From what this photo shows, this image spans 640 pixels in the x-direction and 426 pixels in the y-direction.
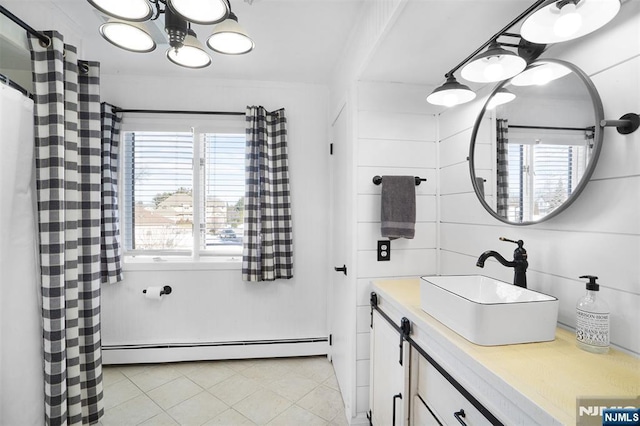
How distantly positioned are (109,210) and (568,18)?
2.96m

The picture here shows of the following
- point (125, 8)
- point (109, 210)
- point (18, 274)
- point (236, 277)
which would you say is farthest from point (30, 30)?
point (236, 277)

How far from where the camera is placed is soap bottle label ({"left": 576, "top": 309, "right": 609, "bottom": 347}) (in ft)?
2.70

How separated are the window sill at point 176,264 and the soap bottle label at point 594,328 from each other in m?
2.30

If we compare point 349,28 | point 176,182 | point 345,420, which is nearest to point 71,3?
point 176,182

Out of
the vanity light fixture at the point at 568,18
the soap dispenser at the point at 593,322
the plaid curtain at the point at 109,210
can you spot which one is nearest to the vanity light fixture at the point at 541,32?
the vanity light fixture at the point at 568,18

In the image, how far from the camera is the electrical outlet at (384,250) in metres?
1.76

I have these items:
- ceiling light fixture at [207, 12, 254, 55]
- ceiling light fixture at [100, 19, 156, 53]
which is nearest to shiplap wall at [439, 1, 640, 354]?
ceiling light fixture at [207, 12, 254, 55]

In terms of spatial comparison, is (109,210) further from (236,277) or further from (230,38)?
(230,38)

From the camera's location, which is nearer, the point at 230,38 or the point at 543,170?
the point at 543,170

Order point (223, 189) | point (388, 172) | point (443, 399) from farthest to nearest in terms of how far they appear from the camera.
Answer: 1. point (223, 189)
2. point (388, 172)
3. point (443, 399)

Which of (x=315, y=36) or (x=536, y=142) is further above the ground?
(x=315, y=36)

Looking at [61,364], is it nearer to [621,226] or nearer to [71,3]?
[71,3]

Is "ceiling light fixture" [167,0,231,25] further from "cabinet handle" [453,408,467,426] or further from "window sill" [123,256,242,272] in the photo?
"window sill" [123,256,242,272]

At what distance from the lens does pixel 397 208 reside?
168cm
